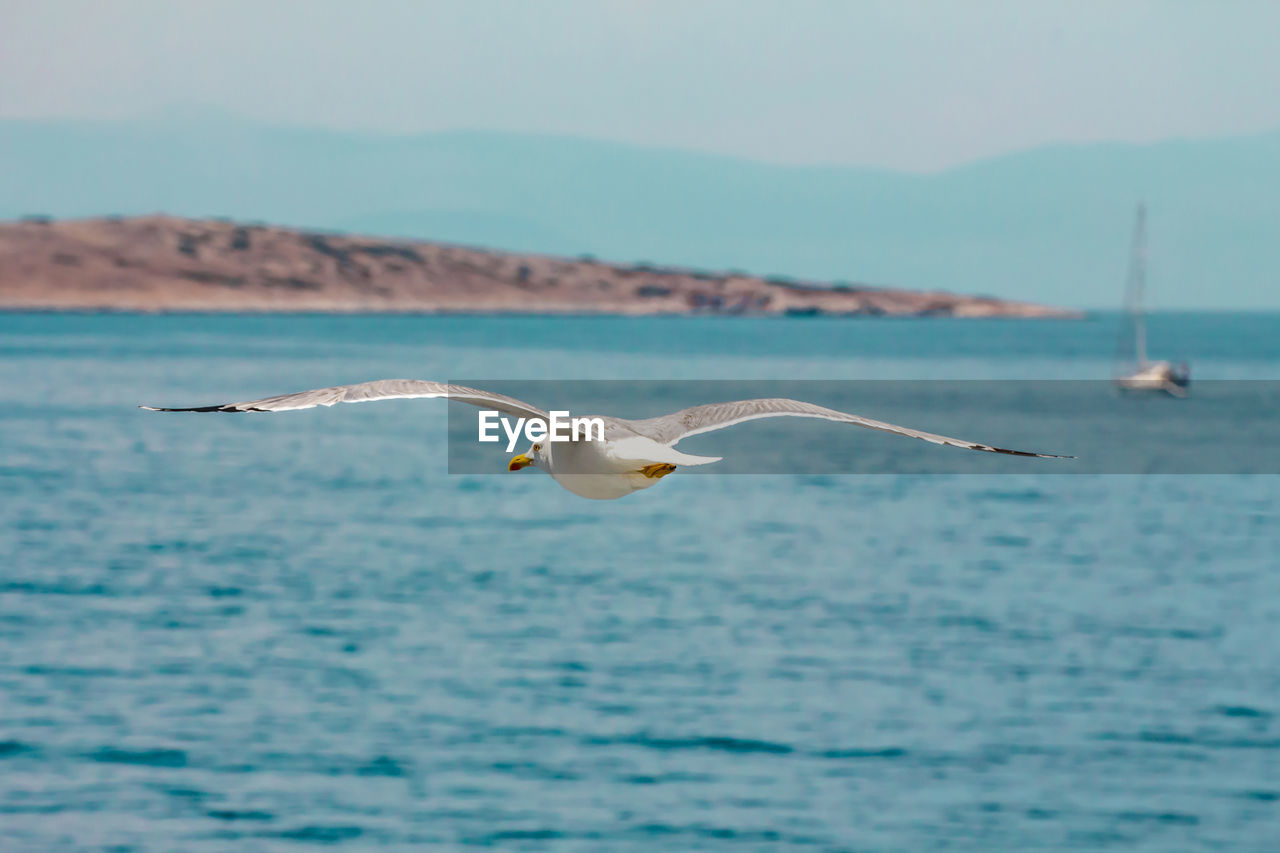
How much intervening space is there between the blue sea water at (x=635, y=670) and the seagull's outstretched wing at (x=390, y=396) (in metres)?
12.9

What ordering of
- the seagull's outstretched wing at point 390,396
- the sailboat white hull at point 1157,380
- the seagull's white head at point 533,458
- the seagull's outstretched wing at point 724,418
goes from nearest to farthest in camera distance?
the seagull's outstretched wing at point 390,396
the seagull's outstretched wing at point 724,418
the seagull's white head at point 533,458
the sailboat white hull at point 1157,380

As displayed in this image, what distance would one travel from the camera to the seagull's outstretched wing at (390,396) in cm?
1012

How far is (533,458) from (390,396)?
44.2 inches

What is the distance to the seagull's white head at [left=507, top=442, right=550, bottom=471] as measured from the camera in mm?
11062

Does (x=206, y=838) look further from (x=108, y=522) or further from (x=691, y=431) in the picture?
(x=108, y=522)

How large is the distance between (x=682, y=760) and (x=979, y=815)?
180 inches

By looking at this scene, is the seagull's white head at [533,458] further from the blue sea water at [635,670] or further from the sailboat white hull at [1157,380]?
the sailboat white hull at [1157,380]

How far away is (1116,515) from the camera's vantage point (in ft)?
176

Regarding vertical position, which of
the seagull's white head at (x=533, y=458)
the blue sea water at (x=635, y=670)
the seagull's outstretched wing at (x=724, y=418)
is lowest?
the blue sea water at (x=635, y=670)

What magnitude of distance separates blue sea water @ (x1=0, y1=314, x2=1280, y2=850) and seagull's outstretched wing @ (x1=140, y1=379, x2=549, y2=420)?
42.4ft

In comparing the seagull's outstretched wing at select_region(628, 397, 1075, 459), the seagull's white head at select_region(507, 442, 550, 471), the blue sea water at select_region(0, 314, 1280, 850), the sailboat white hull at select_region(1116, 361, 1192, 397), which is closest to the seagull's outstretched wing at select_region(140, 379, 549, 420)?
the seagull's white head at select_region(507, 442, 550, 471)

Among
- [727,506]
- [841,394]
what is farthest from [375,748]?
[841,394]

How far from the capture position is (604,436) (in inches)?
422

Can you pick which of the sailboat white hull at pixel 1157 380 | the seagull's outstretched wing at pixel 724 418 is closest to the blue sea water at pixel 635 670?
the seagull's outstretched wing at pixel 724 418
